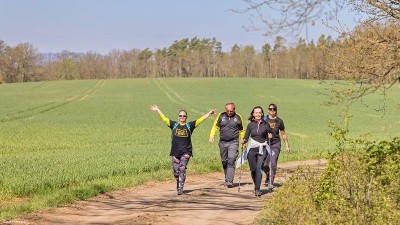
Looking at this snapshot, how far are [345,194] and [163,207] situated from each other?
3.91 m

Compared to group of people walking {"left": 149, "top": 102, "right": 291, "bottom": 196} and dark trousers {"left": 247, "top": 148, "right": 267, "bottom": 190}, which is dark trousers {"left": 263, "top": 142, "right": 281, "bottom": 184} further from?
dark trousers {"left": 247, "top": 148, "right": 267, "bottom": 190}

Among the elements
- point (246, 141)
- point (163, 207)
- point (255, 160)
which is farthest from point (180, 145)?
point (163, 207)

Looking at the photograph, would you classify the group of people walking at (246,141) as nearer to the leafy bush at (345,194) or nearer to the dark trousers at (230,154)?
the dark trousers at (230,154)

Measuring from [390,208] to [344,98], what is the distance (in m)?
2.00

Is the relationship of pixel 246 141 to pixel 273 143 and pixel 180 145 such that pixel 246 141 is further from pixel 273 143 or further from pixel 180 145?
pixel 180 145

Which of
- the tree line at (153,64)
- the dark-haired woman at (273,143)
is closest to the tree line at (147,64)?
the tree line at (153,64)

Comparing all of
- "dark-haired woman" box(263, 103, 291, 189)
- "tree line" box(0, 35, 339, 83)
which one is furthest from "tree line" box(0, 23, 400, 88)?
"dark-haired woman" box(263, 103, 291, 189)

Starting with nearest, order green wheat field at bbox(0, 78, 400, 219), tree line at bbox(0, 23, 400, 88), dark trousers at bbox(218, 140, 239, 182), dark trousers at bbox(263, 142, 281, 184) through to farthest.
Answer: green wheat field at bbox(0, 78, 400, 219) → dark trousers at bbox(263, 142, 281, 184) → dark trousers at bbox(218, 140, 239, 182) → tree line at bbox(0, 23, 400, 88)

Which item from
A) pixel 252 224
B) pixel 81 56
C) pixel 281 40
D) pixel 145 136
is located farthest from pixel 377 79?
pixel 81 56

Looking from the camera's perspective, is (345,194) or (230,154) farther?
(230,154)

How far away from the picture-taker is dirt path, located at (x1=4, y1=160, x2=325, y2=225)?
31.0ft

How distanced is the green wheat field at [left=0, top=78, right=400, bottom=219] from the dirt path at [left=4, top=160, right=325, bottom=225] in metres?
0.53

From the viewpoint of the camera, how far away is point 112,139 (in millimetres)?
30656

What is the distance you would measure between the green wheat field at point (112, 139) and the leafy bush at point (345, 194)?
52cm
